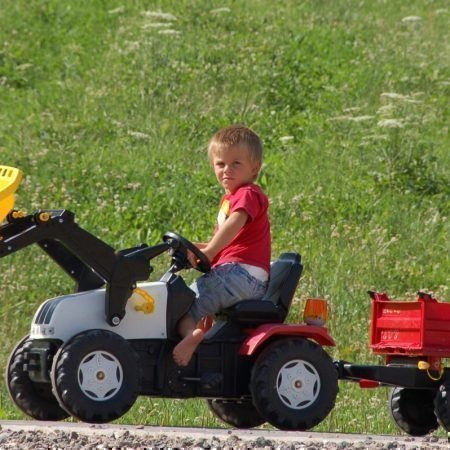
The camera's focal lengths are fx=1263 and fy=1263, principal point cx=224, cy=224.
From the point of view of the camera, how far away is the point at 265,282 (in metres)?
6.57

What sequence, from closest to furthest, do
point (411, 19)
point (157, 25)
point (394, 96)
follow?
point (394, 96) → point (157, 25) → point (411, 19)

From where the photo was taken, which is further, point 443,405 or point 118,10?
point 118,10

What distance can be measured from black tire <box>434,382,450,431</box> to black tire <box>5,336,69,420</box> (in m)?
2.00

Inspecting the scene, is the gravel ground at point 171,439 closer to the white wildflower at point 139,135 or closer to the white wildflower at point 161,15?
the white wildflower at point 139,135

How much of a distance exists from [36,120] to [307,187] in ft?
11.3

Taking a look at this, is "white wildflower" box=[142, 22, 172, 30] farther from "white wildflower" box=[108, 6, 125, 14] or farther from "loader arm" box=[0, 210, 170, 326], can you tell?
"loader arm" box=[0, 210, 170, 326]

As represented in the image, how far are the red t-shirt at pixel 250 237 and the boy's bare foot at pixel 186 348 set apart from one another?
0.46 metres

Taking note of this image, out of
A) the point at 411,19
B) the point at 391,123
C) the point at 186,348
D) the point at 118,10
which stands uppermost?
the point at 411,19

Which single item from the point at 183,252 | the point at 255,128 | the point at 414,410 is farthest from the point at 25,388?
the point at 255,128

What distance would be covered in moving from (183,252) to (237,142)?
2.23 feet

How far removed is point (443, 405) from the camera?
6.65 m

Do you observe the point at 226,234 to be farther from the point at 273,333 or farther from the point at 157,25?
the point at 157,25

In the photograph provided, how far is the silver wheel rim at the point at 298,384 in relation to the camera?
634 centimetres

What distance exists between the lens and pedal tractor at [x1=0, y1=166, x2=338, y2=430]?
595 cm
